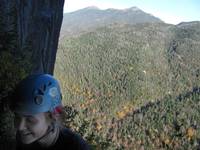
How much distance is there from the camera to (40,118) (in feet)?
15.1

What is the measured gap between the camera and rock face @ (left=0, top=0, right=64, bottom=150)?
29.0 feet

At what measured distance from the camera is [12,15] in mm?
11422

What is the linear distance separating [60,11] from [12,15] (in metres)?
7.27

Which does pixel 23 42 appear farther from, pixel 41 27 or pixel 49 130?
pixel 49 130

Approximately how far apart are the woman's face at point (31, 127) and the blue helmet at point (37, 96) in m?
0.07

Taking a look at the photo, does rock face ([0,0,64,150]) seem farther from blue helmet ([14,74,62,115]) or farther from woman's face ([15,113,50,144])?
woman's face ([15,113,50,144])

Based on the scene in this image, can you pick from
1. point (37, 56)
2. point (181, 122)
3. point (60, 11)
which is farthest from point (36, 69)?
point (181, 122)

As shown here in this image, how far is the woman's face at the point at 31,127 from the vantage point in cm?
453

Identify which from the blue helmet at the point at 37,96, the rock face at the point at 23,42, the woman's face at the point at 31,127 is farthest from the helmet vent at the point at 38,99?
the rock face at the point at 23,42

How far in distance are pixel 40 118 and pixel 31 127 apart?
14 centimetres

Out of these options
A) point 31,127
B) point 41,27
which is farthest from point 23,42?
point 31,127

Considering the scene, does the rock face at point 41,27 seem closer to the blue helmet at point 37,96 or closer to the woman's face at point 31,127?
the blue helmet at point 37,96

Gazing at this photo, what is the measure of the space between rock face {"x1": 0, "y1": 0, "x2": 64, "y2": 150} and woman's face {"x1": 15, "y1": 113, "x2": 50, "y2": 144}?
40 cm

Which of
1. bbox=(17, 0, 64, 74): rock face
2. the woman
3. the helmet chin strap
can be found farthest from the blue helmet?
bbox=(17, 0, 64, 74): rock face
